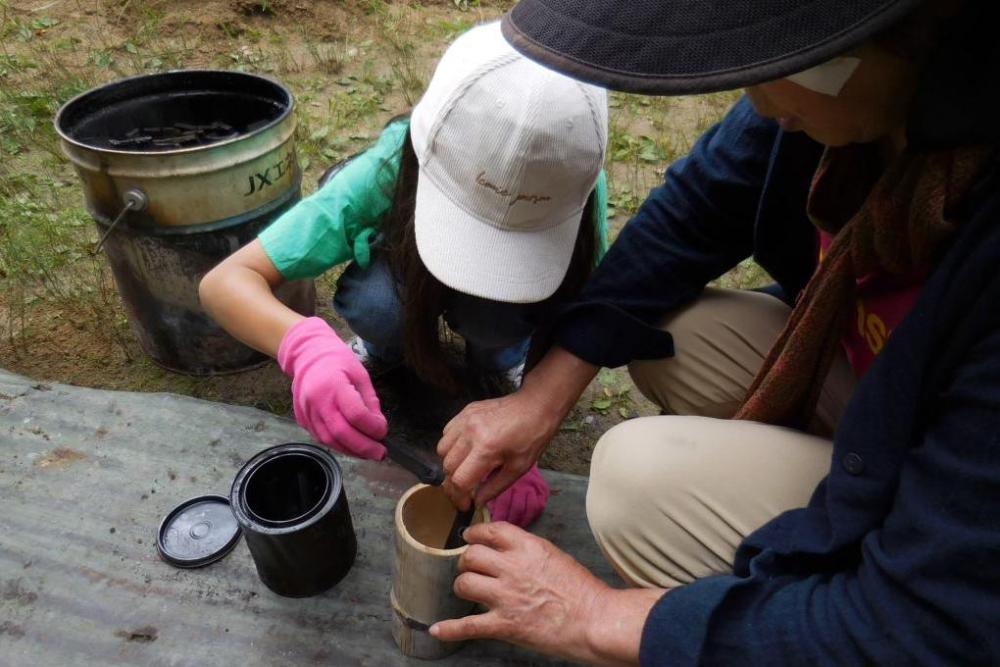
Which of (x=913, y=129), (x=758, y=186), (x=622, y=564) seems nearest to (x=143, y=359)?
(x=622, y=564)

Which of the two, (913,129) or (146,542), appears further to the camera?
(146,542)

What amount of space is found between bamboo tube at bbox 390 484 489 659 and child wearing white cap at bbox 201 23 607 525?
0.49 feet

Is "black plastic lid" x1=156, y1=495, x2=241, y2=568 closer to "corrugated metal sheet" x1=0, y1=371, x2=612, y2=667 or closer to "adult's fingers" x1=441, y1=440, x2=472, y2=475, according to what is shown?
"corrugated metal sheet" x1=0, y1=371, x2=612, y2=667

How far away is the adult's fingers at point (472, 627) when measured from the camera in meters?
1.24

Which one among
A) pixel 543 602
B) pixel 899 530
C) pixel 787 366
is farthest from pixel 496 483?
pixel 899 530

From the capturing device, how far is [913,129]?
0.83 meters

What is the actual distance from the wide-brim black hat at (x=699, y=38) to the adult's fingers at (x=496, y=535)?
81 cm

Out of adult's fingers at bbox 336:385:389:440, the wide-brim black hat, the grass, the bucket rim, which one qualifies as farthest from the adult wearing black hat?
the bucket rim

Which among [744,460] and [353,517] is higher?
[744,460]

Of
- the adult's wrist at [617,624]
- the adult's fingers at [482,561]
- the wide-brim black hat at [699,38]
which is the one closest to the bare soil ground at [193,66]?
the adult's fingers at [482,561]

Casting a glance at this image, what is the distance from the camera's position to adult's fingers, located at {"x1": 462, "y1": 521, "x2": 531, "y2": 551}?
51.0 inches

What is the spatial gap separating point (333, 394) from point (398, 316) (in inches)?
20.8

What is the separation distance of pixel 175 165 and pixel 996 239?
5.69ft

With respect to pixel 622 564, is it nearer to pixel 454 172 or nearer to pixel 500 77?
pixel 454 172
